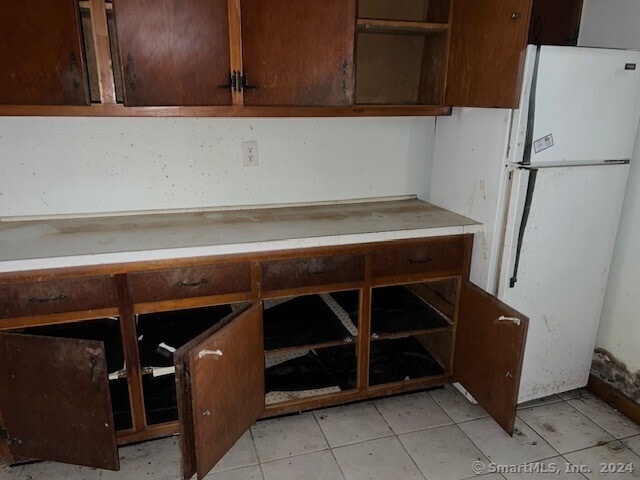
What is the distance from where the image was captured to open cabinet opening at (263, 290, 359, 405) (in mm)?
2102

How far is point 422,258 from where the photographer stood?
6.89 ft

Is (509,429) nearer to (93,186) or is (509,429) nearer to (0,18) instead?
(93,186)

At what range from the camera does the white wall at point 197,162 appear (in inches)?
80.7

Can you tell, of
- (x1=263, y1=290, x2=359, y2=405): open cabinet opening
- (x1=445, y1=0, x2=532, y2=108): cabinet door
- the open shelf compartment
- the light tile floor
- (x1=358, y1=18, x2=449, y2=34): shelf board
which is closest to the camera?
(x1=445, y1=0, x2=532, y2=108): cabinet door

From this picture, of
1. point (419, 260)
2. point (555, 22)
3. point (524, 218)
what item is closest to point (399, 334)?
point (419, 260)

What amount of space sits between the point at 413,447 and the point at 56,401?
55.7 inches

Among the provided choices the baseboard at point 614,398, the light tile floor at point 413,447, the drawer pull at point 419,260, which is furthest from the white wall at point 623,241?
the drawer pull at point 419,260

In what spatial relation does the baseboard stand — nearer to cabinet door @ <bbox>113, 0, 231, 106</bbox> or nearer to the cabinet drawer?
the cabinet drawer

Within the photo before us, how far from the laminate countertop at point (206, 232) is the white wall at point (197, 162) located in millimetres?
87

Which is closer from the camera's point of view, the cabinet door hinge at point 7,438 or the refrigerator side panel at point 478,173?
the cabinet door hinge at point 7,438

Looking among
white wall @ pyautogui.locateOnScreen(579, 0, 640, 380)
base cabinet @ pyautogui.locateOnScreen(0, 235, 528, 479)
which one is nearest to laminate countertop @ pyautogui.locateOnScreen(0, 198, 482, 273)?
base cabinet @ pyautogui.locateOnScreen(0, 235, 528, 479)

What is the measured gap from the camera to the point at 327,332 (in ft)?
7.06

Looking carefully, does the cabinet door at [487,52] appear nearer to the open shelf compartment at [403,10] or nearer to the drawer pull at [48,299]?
the open shelf compartment at [403,10]

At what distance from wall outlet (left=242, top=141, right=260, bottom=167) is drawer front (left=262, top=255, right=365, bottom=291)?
2.10 ft
